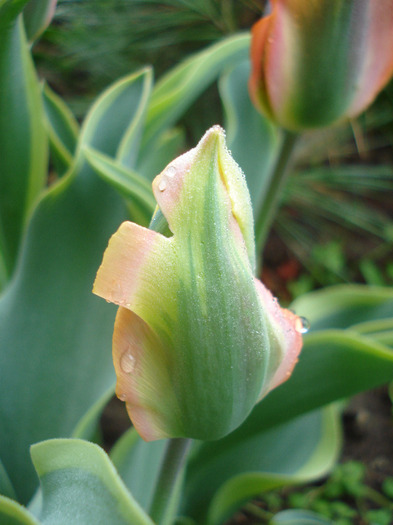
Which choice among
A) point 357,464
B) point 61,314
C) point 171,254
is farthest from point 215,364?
point 357,464

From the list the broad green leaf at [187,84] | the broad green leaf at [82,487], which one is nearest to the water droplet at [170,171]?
the broad green leaf at [82,487]

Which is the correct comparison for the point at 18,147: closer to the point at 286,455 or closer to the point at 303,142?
the point at 286,455

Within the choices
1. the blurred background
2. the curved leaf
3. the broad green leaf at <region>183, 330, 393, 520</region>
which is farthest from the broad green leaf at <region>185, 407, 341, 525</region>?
the blurred background

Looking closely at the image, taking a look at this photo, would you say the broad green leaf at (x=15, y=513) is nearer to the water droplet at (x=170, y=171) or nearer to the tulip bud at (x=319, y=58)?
the water droplet at (x=170, y=171)

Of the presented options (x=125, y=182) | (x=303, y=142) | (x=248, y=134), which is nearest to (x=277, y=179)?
(x=248, y=134)

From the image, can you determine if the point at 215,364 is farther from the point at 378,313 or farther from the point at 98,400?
the point at 378,313

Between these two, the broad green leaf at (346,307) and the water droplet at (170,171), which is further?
the broad green leaf at (346,307)
